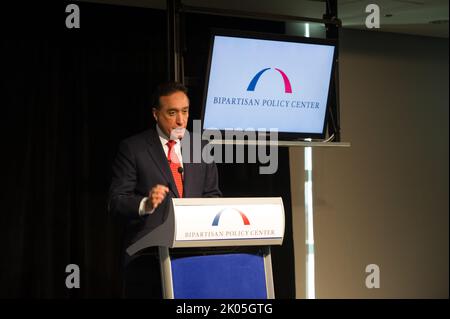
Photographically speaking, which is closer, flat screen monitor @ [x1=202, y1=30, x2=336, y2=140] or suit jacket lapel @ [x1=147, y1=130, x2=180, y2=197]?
suit jacket lapel @ [x1=147, y1=130, x2=180, y2=197]

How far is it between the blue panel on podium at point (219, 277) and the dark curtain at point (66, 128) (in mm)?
2116

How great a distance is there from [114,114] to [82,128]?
0.28 m

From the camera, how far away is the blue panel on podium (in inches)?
117

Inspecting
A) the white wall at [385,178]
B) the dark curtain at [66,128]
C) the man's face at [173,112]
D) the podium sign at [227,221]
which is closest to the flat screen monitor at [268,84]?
the dark curtain at [66,128]

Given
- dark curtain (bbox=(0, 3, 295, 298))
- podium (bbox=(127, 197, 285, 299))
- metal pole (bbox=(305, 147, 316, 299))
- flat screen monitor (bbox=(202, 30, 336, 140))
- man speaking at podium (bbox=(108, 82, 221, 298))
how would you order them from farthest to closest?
metal pole (bbox=(305, 147, 316, 299)) < dark curtain (bbox=(0, 3, 295, 298)) < flat screen monitor (bbox=(202, 30, 336, 140)) < man speaking at podium (bbox=(108, 82, 221, 298)) < podium (bbox=(127, 197, 285, 299))

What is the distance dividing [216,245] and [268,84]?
1.80 metres

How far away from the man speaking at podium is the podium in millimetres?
109

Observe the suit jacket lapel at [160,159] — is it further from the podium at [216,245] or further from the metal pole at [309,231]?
the metal pole at [309,231]

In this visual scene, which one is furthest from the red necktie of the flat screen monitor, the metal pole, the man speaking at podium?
the metal pole

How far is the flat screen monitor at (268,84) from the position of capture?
438 cm

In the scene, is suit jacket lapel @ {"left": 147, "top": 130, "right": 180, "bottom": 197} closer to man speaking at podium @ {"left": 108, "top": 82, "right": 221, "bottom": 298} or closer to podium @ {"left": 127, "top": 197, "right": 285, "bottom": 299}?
man speaking at podium @ {"left": 108, "top": 82, "right": 221, "bottom": 298}
